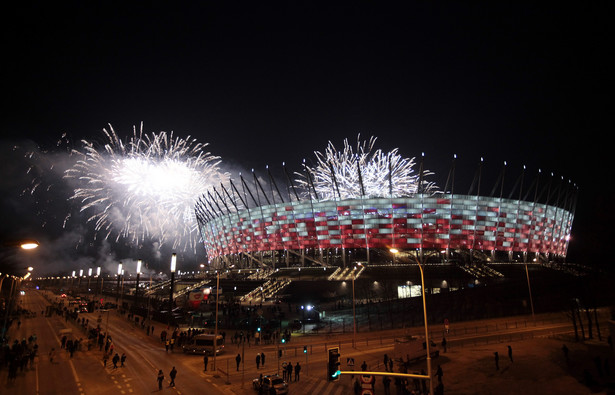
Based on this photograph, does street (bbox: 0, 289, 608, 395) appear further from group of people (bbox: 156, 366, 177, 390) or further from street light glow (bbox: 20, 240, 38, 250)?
street light glow (bbox: 20, 240, 38, 250)

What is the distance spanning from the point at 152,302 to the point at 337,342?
4557 centimetres

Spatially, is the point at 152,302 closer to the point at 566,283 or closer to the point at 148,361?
the point at 148,361

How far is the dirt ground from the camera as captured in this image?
21.9m

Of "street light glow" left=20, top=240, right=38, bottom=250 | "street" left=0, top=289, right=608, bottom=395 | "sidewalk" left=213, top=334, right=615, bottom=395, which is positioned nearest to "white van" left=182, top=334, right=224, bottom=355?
"street" left=0, top=289, right=608, bottom=395

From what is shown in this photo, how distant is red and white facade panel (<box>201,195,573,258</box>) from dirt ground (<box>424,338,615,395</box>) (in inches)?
1971

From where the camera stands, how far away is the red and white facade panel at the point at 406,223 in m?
83.8

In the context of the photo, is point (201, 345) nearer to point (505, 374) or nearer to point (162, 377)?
point (162, 377)

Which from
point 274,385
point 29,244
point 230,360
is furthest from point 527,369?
point 29,244

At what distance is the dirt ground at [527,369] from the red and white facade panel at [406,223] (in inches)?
1971

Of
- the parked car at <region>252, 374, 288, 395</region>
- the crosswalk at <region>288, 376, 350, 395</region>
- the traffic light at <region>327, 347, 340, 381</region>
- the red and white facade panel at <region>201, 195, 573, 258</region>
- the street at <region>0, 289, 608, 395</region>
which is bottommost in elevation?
the crosswalk at <region>288, 376, 350, 395</region>

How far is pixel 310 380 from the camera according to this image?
24.2m

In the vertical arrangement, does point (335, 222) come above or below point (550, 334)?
above

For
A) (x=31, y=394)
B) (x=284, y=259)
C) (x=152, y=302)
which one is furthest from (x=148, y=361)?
(x=284, y=259)

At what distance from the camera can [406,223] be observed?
84.0m
